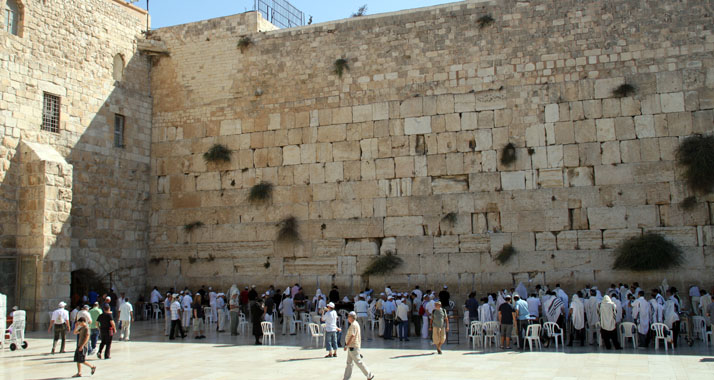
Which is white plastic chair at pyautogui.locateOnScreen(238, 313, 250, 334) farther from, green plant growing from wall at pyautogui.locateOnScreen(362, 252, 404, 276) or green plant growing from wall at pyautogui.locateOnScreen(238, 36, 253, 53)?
green plant growing from wall at pyautogui.locateOnScreen(238, 36, 253, 53)

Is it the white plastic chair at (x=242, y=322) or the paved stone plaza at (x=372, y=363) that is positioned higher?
the white plastic chair at (x=242, y=322)

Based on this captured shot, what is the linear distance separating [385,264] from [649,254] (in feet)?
18.5

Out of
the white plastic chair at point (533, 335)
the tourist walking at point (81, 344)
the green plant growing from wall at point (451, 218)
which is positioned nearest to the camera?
the tourist walking at point (81, 344)

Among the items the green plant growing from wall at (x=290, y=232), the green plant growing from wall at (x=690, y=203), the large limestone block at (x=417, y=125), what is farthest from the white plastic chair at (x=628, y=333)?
the green plant growing from wall at (x=290, y=232)

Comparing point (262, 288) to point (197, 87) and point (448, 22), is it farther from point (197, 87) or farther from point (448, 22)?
point (448, 22)

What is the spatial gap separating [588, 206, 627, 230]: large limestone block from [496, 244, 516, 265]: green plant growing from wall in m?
1.75

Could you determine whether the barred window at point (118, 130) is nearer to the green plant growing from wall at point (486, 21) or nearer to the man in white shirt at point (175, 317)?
the man in white shirt at point (175, 317)

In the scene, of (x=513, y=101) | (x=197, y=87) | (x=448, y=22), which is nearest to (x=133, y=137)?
(x=197, y=87)

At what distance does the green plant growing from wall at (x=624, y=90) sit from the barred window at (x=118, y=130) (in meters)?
12.3

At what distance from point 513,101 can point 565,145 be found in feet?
5.08

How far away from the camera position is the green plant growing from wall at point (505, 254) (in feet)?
47.4

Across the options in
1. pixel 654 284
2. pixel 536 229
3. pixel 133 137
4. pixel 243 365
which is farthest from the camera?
pixel 133 137

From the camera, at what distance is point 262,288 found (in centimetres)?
1639

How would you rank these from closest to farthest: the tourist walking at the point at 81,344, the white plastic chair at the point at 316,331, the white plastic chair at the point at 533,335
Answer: the tourist walking at the point at 81,344 < the white plastic chair at the point at 533,335 < the white plastic chair at the point at 316,331
